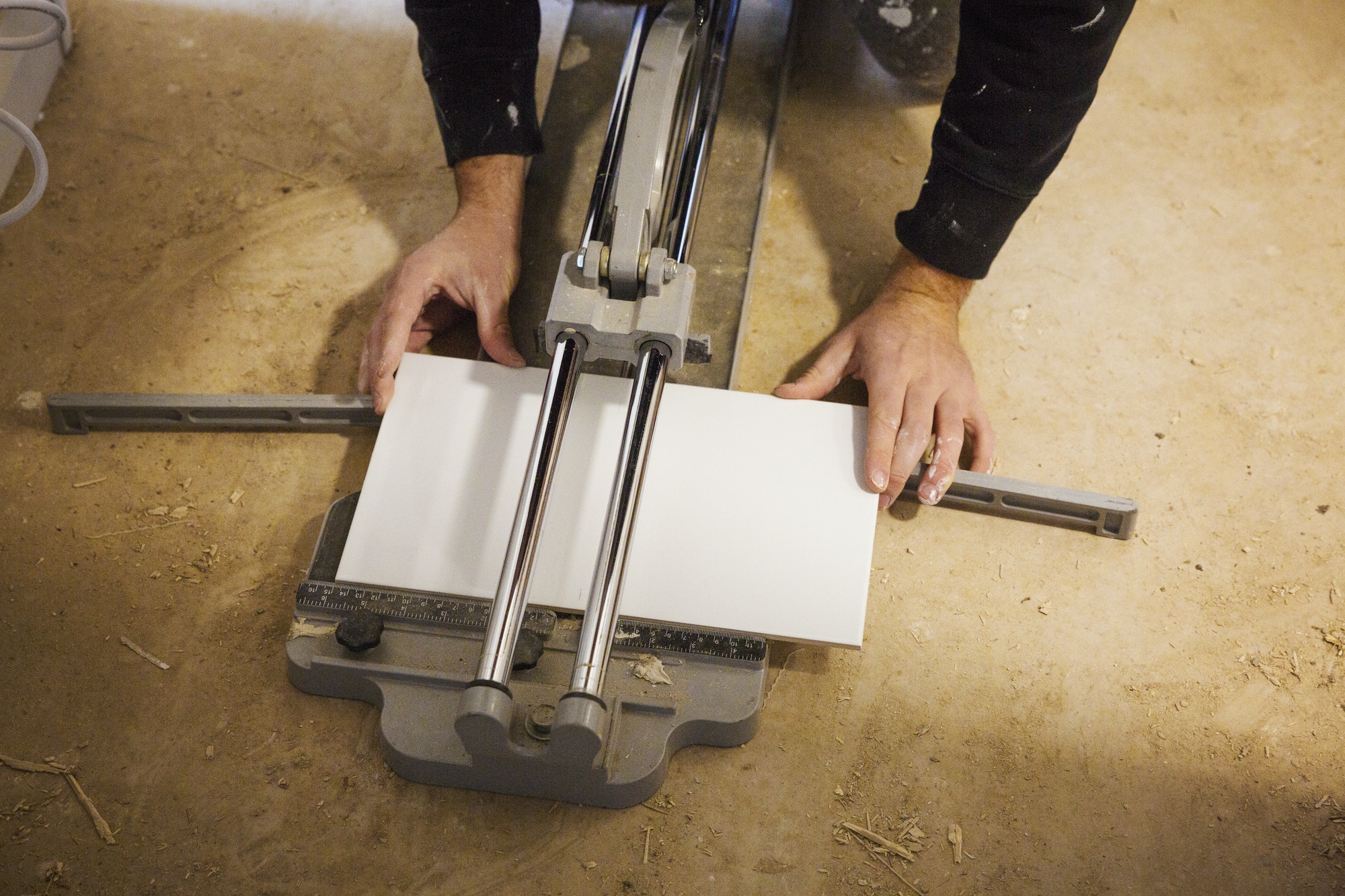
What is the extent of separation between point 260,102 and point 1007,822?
180cm

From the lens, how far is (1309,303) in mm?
1685

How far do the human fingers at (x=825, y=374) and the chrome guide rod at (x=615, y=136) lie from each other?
0.37 metres

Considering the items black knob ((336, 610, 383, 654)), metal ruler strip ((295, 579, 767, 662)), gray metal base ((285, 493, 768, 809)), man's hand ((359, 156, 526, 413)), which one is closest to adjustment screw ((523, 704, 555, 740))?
gray metal base ((285, 493, 768, 809))

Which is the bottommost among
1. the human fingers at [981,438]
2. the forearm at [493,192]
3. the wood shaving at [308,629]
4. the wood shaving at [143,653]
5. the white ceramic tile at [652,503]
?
the wood shaving at [143,653]

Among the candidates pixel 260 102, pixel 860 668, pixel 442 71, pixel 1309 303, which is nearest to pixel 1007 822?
pixel 860 668

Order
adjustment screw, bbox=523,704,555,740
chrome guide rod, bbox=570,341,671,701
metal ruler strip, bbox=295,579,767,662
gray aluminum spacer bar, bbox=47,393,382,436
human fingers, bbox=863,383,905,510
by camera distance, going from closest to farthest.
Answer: chrome guide rod, bbox=570,341,671,701 → adjustment screw, bbox=523,704,555,740 → metal ruler strip, bbox=295,579,767,662 → human fingers, bbox=863,383,905,510 → gray aluminum spacer bar, bbox=47,393,382,436

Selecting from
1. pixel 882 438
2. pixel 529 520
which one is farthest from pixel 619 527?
pixel 882 438

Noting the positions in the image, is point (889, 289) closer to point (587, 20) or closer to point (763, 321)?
point (763, 321)

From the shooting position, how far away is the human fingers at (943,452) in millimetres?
1376

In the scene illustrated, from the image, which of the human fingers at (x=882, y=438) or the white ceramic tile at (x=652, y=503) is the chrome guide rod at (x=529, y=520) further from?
the human fingers at (x=882, y=438)

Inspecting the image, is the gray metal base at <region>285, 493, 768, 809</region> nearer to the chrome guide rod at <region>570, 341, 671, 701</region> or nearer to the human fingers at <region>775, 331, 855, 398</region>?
the chrome guide rod at <region>570, 341, 671, 701</region>

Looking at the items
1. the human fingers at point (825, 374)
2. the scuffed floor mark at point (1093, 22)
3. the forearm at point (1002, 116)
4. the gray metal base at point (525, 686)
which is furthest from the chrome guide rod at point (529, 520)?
the scuffed floor mark at point (1093, 22)

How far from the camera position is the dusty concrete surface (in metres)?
1.22

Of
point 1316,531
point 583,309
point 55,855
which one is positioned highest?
point 583,309
